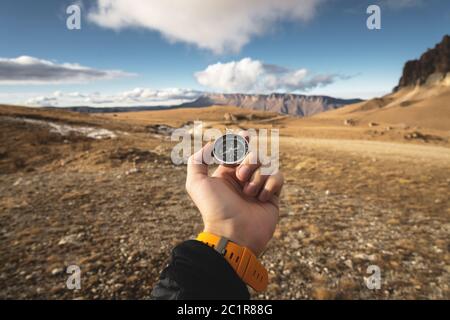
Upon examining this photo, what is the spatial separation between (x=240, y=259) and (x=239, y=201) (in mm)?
792

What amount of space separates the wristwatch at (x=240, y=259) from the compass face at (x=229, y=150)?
39.9 inches

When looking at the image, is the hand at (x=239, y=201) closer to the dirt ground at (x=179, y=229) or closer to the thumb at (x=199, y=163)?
the thumb at (x=199, y=163)

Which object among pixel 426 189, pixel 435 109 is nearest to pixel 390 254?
pixel 426 189

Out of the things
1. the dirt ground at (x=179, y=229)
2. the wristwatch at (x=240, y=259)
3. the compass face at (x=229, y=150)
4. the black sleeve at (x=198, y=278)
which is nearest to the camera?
the black sleeve at (x=198, y=278)

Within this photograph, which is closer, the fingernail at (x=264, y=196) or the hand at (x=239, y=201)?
the hand at (x=239, y=201)

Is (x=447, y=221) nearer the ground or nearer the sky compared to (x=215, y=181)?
nearer the ground

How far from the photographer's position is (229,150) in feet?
10.9

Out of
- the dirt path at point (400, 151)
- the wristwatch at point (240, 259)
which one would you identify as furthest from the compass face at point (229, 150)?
the dirt path at point (400, 151)

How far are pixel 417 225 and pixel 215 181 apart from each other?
848 cm

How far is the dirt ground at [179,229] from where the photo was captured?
18.9 feet

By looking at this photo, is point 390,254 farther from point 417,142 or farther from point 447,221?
point 417,142

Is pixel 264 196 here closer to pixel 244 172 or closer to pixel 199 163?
pixel 244 172

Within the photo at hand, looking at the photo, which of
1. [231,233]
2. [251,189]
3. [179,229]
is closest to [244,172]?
[251,189]
